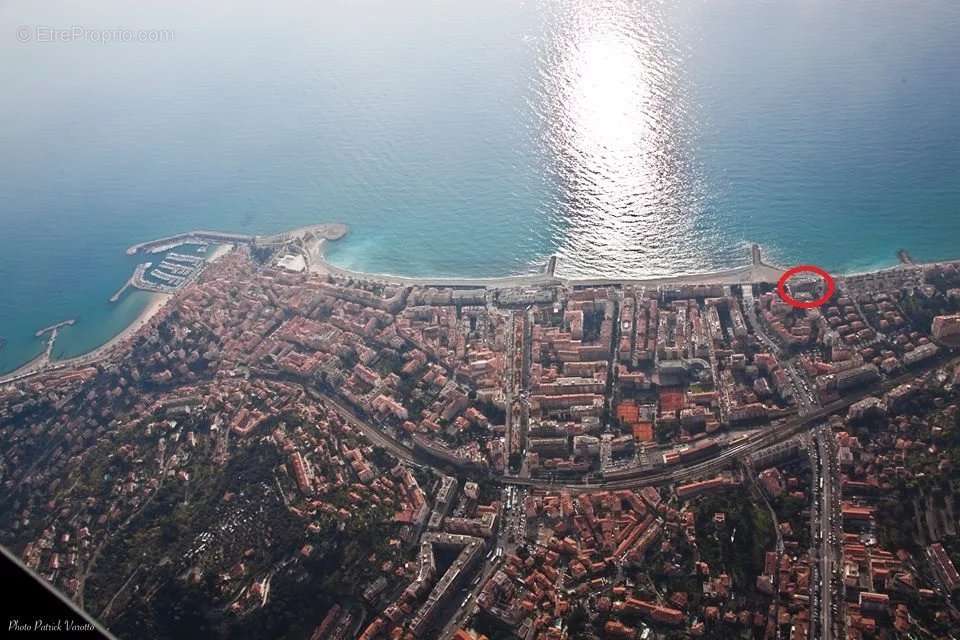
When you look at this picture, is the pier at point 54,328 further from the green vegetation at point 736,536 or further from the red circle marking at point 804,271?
the red circle marking at point 804,271

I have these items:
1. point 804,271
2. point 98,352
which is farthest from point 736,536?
point 98,352

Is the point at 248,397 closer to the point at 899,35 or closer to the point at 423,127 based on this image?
the point at 423,127

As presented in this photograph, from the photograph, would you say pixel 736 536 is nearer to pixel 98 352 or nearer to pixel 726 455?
pixel 726 455

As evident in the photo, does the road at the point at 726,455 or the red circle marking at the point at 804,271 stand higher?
the red circle marking at the point at 804,271

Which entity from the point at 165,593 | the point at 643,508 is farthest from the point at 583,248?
the point at 165,593

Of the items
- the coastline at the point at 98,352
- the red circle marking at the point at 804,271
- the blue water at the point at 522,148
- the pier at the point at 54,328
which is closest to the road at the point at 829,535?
the red circle marking at the point at 804,271

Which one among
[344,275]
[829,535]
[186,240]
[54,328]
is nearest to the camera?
[829,535]
